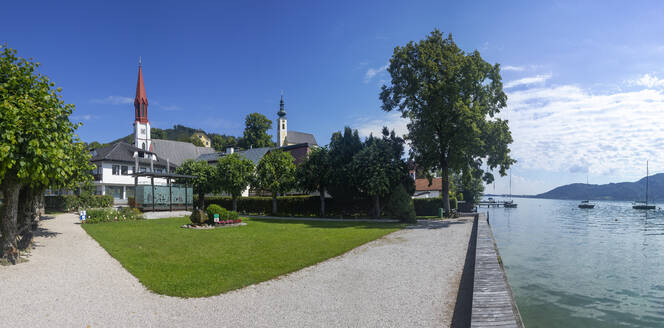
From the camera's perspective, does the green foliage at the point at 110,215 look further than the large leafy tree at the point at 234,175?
No

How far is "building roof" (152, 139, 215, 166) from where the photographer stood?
64.5m

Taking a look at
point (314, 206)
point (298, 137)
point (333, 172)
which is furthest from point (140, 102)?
point (333, 172)

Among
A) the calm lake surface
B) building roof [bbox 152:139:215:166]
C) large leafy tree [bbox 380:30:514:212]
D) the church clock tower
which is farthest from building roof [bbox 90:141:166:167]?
the calm lake surface

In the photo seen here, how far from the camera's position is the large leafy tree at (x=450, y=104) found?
27.2 metres

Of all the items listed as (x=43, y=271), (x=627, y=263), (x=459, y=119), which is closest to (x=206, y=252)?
(x=43, y=271)

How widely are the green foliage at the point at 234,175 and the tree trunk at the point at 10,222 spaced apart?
2346 centimetres

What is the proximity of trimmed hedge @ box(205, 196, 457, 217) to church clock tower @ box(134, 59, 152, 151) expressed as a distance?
44.1 m

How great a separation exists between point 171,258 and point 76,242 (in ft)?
20.9

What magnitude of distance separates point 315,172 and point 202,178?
517 inches

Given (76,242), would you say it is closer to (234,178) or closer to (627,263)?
(234,178)

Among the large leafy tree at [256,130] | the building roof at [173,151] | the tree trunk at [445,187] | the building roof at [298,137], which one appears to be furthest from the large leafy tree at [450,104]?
the building roof at [298,137]

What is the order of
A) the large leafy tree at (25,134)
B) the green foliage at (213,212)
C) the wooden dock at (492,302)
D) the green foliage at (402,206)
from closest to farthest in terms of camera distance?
the wooden dock at (492,302) < the large leafy tree at (25,134) < the green foliage at (213,212) < the green foliage at (402,206)

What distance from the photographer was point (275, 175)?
34.2 m

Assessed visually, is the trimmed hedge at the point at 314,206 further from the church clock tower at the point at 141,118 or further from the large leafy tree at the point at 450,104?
the church clock tower at the point at 141,118
